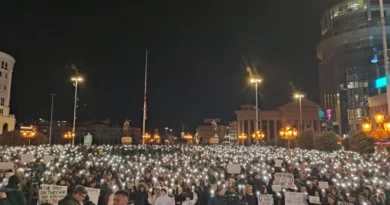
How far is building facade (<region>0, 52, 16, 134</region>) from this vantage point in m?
62.2

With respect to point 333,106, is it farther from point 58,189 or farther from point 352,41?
point 58,189

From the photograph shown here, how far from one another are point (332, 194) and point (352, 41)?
286ft

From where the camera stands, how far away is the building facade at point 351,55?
79.7 metres

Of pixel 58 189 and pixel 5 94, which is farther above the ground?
pixel 5 94

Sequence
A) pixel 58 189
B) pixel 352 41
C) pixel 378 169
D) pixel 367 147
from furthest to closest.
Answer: pixel 352 41
pixel 367 147
pixel 378 169
pixel 58 189

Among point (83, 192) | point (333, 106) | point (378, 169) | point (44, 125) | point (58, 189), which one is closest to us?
point (83, 192)

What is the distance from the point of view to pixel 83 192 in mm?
5352

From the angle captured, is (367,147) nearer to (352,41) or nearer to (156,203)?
(156,203)

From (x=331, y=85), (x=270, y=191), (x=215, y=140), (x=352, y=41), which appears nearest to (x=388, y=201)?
(x=270, y=191)

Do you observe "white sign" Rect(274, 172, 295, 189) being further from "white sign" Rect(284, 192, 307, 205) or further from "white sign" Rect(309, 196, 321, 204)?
"white sign" Rect(284, 192, 307, 205)

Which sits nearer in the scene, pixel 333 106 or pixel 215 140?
pixel 215 140

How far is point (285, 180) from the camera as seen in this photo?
1164 cm

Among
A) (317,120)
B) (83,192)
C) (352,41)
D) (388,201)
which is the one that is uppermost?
(352,41)

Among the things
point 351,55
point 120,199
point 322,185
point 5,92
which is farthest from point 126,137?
point 351,55
